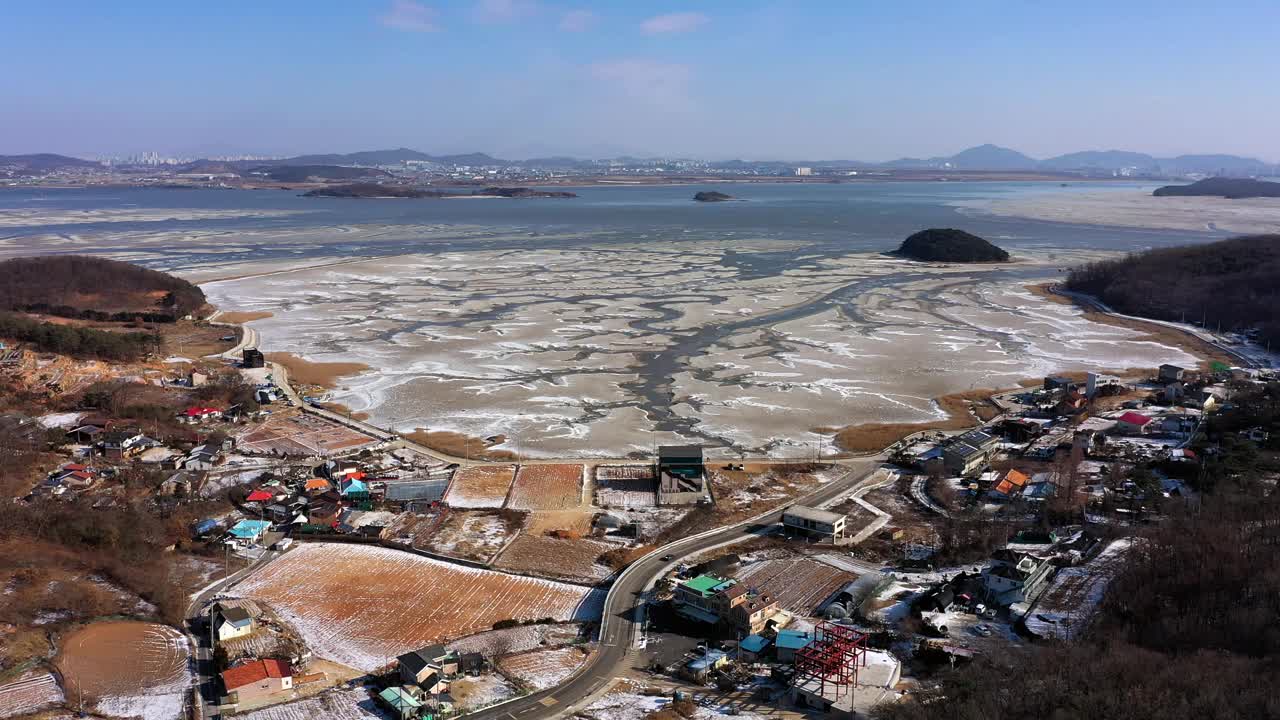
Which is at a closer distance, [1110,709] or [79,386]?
[1110,709]

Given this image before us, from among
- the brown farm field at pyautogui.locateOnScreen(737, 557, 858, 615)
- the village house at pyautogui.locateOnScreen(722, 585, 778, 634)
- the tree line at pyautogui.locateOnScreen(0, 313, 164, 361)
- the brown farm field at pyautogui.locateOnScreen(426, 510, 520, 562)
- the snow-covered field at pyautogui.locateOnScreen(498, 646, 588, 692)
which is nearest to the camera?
the snow-covered field at pyautogui.locateOnScreen(498, 646, 588, 692)

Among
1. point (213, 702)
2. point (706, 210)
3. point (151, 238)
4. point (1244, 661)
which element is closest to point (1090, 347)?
point (1244, 661)

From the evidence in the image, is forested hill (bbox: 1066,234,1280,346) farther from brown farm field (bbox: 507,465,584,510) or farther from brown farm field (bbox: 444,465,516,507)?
brown farm field (bbox: 444,465,516,507)

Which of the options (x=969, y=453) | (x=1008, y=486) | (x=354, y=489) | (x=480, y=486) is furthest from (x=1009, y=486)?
(x=354, y=489)

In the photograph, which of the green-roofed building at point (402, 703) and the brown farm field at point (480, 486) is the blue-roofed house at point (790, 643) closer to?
the green-roofed building at point (402, 703)

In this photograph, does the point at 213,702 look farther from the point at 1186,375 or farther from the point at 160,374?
the point at 1186,375

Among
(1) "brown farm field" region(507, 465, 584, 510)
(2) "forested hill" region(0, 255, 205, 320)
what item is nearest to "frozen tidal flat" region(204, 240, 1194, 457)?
(1) "brown farm field" region(507, 465, 584, 510)
